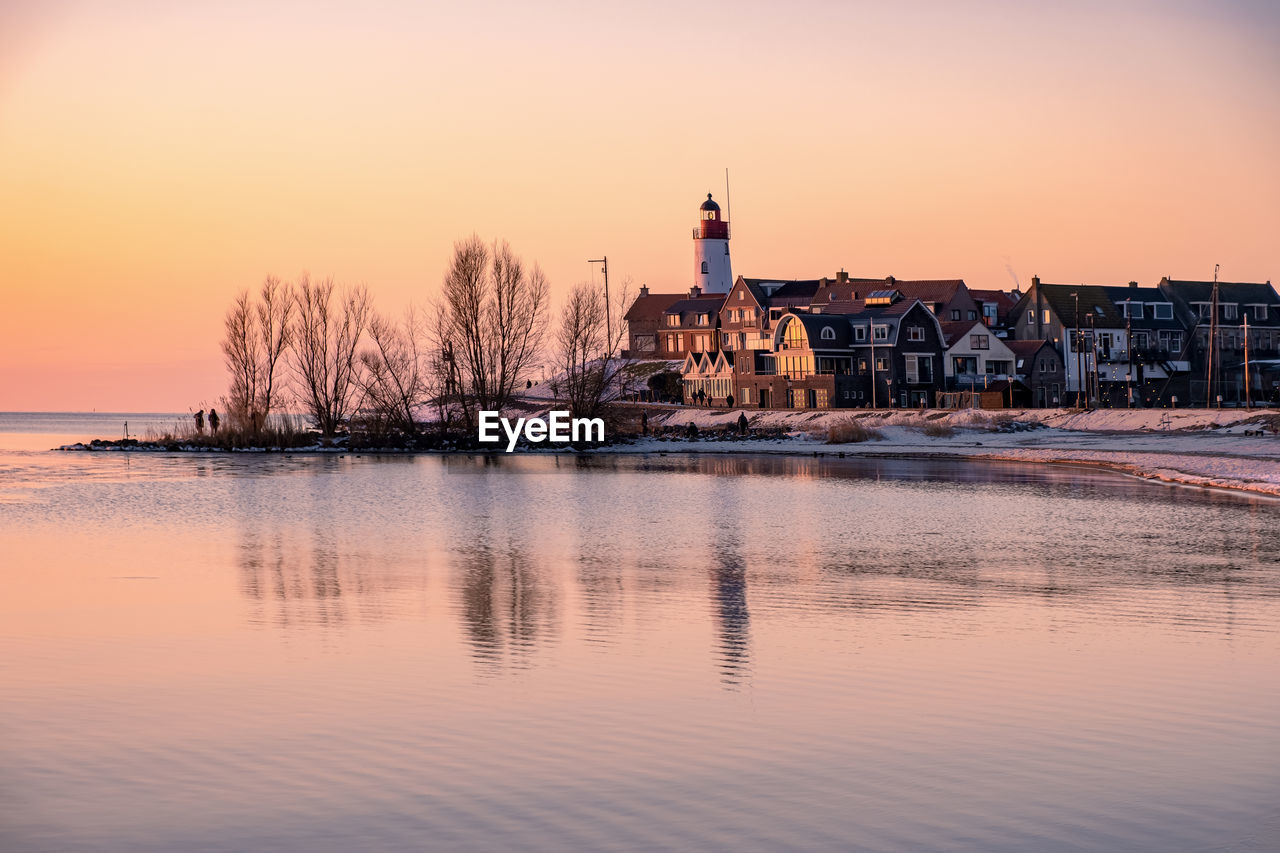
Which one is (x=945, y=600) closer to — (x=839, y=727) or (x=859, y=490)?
(x=839, y=727)

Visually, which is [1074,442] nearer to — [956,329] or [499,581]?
[956,329]

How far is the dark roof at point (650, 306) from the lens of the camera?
148 m

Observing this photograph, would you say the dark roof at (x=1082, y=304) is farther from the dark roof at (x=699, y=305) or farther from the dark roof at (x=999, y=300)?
the dark roof at (x=699, y=305)

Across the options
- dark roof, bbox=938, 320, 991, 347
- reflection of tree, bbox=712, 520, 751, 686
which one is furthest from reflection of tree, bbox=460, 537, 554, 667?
dark roof, bbox=938, 320, 991, 347

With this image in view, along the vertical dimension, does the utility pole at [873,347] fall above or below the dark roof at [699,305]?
below

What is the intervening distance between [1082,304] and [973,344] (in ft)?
51.8

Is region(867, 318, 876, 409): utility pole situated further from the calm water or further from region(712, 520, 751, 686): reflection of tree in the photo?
region(712, 520, 751, 686): reflection of tree

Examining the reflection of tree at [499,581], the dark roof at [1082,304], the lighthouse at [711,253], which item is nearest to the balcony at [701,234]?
the lighthouse at [711,253]

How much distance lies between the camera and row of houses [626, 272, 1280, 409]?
10981cm

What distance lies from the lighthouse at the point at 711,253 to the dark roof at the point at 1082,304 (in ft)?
117

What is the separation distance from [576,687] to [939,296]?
369 ft

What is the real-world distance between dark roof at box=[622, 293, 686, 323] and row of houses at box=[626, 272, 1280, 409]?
33.1 ft

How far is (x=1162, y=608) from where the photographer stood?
18.6m

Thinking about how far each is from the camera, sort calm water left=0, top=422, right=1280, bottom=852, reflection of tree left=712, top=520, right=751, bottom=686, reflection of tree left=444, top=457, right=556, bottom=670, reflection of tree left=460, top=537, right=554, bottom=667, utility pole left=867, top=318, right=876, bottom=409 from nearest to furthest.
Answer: calm water left=0, top=422, right=1280, bottom=852 → reflection of tree left=712, top=520, right=751, bottom=686 → reflection of tree left=460, top=537, right=554, bottom=667 → reflection of tree left=444, top=457, right=556, bottom=670 → utility pole left=867, top=318, right=876, bottom=409
